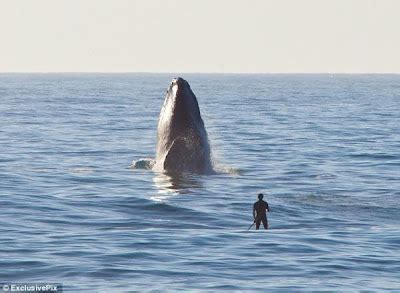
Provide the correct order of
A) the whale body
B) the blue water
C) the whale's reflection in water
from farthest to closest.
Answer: the whale body → the whale's reflection in water → the blue water

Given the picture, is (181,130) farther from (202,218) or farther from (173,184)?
(202,218)

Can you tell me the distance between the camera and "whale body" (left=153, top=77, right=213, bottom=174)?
31484 mm

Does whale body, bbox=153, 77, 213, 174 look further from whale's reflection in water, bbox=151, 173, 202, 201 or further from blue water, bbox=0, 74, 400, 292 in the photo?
blue water, bbox=0, 74, 400, 292

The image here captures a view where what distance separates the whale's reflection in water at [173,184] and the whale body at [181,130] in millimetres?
331

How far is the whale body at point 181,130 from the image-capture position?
31484 millimetres

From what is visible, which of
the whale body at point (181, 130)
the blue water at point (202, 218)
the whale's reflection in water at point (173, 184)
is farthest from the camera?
the whale body at point (181, 130)

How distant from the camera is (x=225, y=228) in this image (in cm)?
2503

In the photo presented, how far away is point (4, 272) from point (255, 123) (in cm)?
5167

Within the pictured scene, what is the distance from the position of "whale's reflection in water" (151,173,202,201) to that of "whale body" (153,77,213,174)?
1.08 ft

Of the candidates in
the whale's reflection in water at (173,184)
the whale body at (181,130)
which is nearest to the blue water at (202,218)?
the whale's reflection in water at (173,184)

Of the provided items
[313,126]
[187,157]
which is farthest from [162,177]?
[313,126]

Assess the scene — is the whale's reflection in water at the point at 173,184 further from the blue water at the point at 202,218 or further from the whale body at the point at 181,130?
the whale body at the point at 181,130

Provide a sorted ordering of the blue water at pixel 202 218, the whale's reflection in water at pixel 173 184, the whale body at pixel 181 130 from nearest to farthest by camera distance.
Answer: the blue water at pixel 202 218, the whale's reflection in water at pixel 173 184, the whale body at pixel 181 130

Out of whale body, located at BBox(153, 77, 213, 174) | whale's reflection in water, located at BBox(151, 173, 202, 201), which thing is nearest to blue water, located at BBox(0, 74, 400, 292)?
whale's reflection in water, located at BBox(151, 173, 202, 201)
